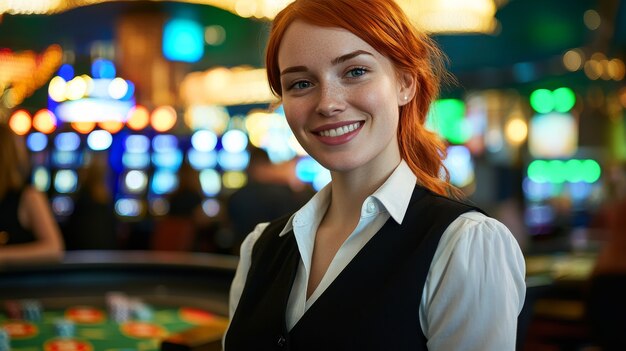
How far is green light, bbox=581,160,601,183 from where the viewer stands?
8961 mm

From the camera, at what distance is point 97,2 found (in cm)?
495

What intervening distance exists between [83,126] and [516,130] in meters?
4.86

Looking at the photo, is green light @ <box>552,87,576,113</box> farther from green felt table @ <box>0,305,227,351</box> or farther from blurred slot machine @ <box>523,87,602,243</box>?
green felt table @ <box>0,305,227,351</box>

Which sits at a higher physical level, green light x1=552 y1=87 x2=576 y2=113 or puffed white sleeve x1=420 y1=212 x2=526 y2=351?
green light x1=552 y1=87 x2=576 y2=113

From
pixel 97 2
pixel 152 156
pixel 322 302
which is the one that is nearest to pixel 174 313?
pixel 322 302

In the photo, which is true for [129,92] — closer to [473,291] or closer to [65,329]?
[65,329]

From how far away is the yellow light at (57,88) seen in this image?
7230 millimetres

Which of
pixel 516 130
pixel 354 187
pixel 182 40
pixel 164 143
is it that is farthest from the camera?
pixel 516 130

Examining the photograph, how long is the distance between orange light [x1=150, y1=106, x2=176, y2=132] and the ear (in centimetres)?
662

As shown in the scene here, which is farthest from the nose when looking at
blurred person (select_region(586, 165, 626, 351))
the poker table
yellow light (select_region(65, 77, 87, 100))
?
yellow light (select_region(65, 77, 87, 100))

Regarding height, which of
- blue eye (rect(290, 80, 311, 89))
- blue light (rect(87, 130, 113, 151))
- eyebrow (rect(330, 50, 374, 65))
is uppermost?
eyebrow (rect(330, 50, 374, 65))

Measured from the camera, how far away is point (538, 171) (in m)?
8.84

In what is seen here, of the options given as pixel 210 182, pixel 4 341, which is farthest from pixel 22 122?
pixel 4 341

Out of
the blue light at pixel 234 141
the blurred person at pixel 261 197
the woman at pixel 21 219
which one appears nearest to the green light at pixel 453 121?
the blue light at pixel 234 141
